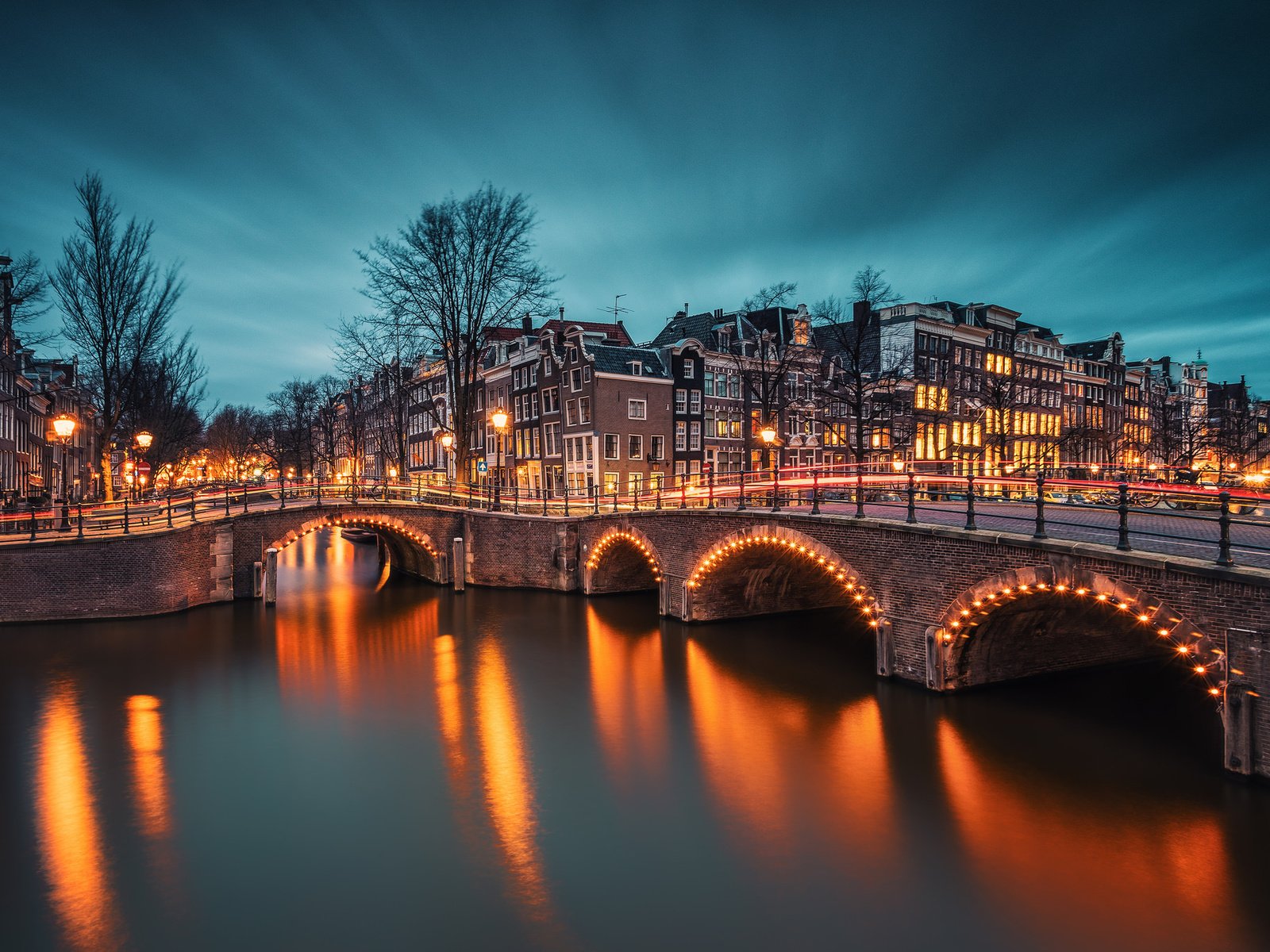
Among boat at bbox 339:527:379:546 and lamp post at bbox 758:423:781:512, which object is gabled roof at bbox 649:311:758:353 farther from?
boat at bbox 339:527:379:546

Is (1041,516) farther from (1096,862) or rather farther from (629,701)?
(629,701)

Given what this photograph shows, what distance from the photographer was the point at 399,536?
34125 millimetres

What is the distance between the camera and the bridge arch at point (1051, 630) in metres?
10.9

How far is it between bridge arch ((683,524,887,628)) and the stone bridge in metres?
0.06

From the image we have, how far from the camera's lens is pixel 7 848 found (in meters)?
10.4

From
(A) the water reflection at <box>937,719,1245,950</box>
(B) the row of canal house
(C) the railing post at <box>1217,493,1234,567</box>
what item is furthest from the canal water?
(B) the row of canal house

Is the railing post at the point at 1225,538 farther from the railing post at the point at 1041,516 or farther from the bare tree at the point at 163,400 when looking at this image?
the bare tree at the point at 163,400

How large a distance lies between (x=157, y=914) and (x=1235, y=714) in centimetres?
1353

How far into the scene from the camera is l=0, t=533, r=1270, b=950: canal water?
8703mm

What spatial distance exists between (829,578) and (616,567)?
7.90 m

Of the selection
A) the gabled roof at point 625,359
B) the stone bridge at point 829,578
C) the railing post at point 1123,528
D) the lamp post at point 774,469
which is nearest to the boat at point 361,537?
the gabled roof at point 625,359

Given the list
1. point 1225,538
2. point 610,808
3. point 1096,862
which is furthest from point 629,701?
point 1225,538

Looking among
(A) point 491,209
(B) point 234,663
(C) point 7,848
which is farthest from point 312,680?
(A) point 491,209

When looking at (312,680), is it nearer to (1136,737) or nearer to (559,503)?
(559,503)
